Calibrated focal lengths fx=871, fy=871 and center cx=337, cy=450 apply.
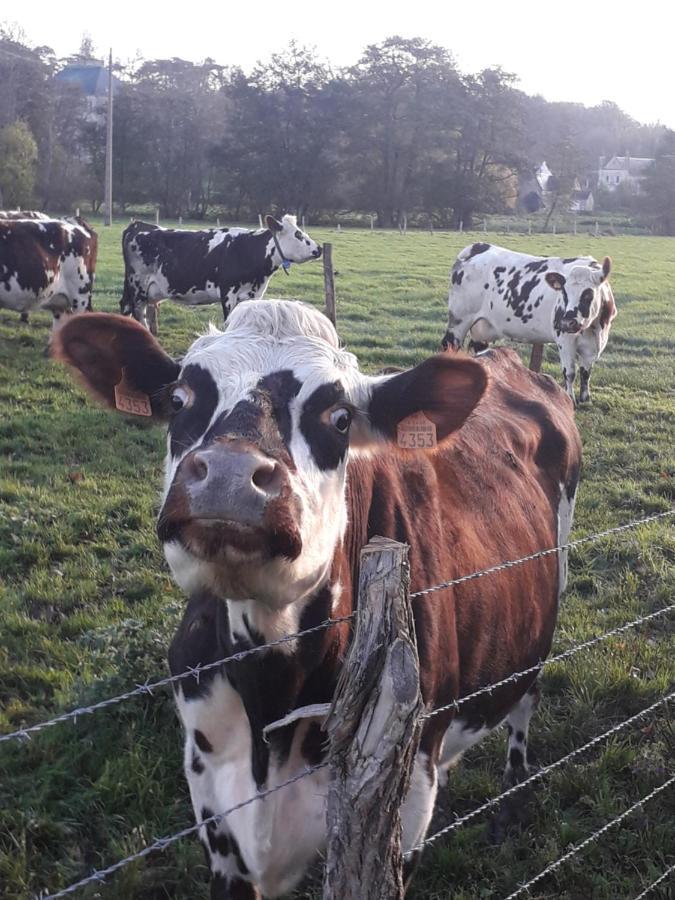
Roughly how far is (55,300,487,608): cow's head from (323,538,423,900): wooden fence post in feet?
1.39

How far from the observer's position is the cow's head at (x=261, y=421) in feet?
6.23

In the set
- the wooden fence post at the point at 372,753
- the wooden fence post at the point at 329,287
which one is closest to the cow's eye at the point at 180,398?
the wooden fence post at the point at 372,753

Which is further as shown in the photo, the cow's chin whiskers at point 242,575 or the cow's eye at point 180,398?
the cow's eye at point 180,398

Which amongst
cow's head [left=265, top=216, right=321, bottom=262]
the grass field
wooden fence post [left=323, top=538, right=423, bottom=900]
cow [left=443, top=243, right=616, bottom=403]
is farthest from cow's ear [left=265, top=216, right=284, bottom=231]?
wooden fence post [left=323, top=538, right=423, bottom=900]

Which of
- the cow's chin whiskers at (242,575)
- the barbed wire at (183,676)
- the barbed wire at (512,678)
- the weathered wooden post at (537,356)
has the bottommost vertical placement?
the weathered wooden post at (537,356)

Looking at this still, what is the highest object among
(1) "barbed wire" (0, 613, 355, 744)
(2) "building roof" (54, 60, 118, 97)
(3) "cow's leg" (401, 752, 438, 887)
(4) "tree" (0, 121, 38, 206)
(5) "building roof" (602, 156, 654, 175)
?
(2) "building roof" (54, 60, 118, 97)

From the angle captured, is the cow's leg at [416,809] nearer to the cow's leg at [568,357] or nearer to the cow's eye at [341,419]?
the cow's eye at [341,419]

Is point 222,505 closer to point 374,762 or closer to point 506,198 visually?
point 374,762

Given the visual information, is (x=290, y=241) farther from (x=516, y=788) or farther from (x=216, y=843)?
(x=516, y=788)

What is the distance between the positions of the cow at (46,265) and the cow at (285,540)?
994 centimetres

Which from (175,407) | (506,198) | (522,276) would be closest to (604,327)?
(522,276)

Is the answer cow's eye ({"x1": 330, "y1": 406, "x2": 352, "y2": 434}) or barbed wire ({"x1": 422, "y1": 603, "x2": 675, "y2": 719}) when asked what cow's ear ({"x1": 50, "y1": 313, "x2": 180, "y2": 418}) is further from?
barbed wire ({"x1": 422, "y1": 603, "x2": 675, "y2": 719})

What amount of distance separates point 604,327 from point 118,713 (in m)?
9.71

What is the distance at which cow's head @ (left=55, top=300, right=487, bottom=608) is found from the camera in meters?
1.90
